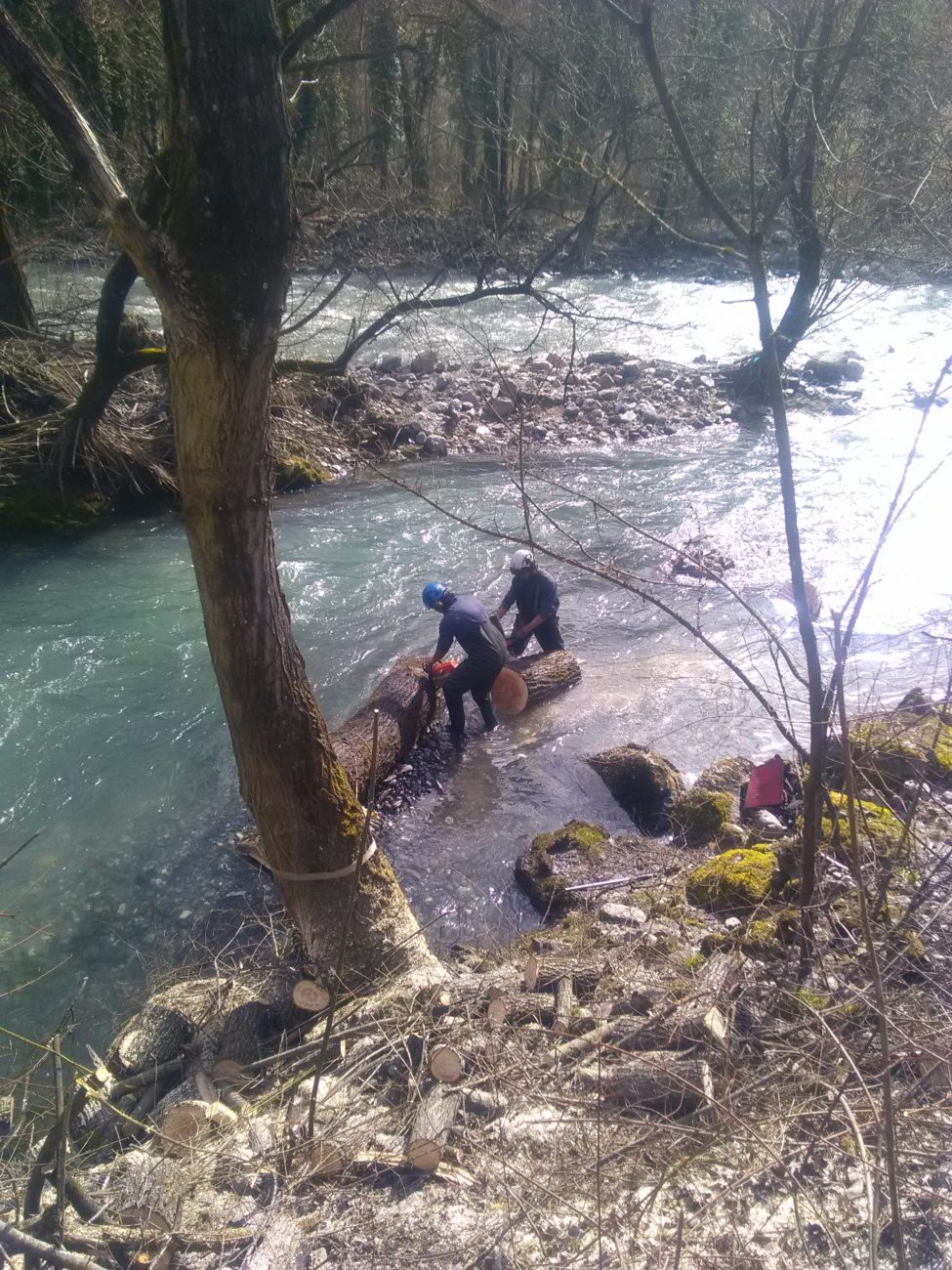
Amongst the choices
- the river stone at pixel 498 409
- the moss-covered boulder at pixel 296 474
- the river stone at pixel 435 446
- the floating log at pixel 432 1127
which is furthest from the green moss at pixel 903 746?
the river stone at pixel 498 409

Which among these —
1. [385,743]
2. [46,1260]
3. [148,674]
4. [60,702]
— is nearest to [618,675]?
[385,743]

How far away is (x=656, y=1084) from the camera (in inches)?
128

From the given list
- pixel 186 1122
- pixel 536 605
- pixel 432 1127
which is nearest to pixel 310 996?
pixel 186 1122

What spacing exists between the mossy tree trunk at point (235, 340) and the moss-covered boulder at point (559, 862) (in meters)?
1.79

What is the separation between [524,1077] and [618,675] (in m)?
5.31

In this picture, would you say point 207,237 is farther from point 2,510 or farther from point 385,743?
point 2,510

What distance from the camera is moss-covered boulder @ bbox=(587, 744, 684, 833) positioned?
6.42 meters

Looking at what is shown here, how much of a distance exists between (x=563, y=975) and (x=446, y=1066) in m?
0.88

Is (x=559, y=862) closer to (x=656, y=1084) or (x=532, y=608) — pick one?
(x=656, y=1084)

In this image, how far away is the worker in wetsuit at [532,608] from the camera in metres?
7.91

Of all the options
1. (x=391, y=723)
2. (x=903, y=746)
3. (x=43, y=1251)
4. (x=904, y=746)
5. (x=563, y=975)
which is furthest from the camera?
(x=391, y=723)

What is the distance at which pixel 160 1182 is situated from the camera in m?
3.03

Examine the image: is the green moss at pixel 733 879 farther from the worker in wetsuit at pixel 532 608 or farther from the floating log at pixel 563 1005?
the worker in wetsuit at pixel 532 608

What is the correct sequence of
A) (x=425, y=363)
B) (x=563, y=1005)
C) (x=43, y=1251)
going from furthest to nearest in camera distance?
(x=425, y=363) < (x=563, y=1005) < (x=43, y=1251)
